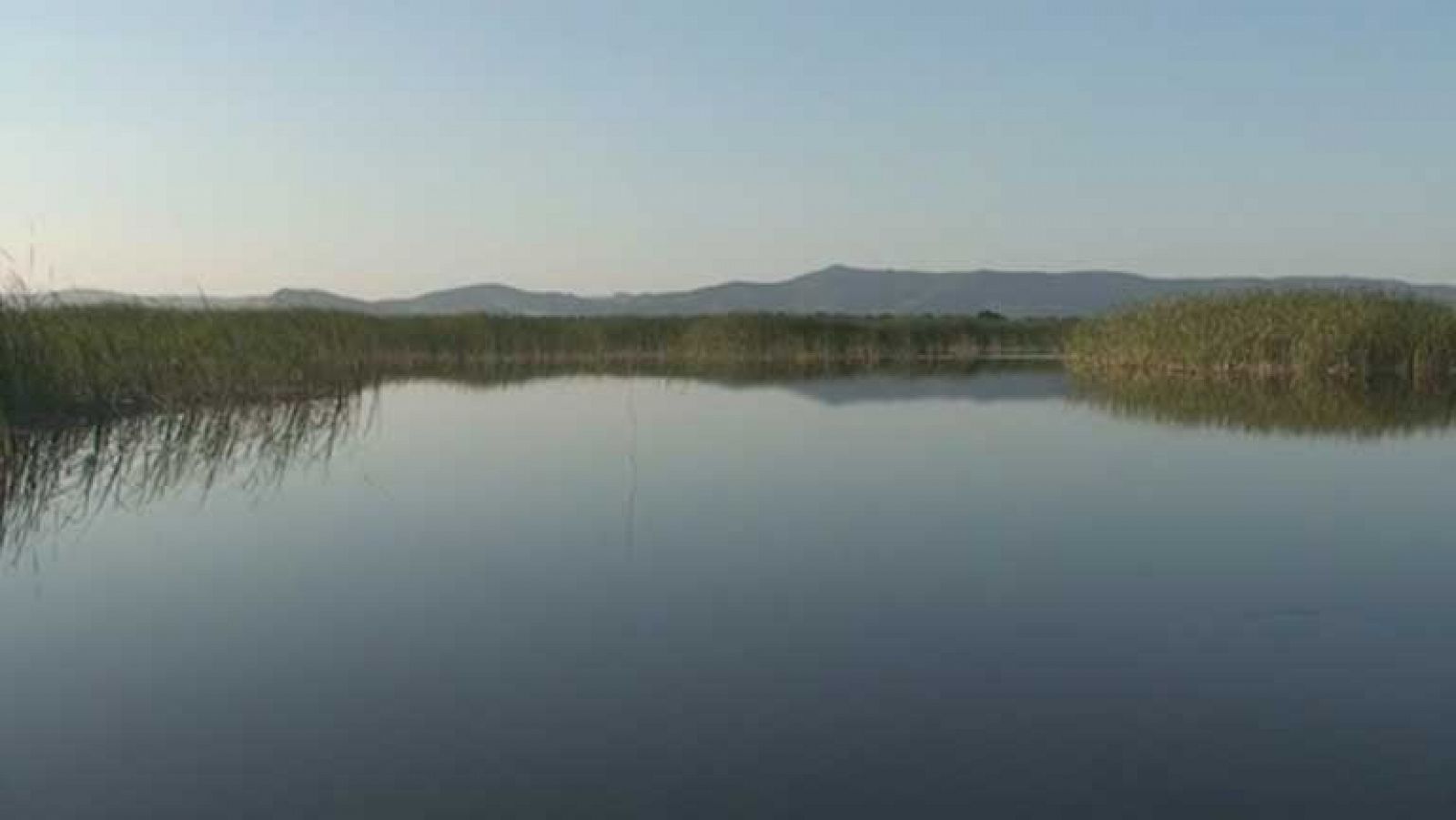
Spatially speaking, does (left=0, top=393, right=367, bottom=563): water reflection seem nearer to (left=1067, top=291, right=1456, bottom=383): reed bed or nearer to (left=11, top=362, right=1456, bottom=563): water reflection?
(left=11, top=362, right=1456, bottom=563): water reflection

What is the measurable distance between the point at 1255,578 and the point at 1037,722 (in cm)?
245

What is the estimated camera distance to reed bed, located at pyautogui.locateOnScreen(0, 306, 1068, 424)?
35.7ft

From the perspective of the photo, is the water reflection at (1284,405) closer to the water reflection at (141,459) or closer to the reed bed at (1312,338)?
the reed bed at (1312,338)

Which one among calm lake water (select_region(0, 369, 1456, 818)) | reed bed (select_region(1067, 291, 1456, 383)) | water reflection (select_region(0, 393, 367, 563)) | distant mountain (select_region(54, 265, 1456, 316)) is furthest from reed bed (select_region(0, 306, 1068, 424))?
distant mountain (select_region(54, 265, 1456, 316))

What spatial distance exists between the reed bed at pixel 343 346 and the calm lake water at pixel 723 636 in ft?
4.17

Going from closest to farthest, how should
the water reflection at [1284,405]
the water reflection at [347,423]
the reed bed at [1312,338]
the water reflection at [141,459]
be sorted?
the water reflection at [141,459] < the water reflection at [347,423] < the water reflection at [1284,405] < the reed bed at [1312,338]

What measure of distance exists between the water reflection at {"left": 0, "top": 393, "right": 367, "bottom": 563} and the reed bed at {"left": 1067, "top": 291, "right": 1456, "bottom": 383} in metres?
15.0

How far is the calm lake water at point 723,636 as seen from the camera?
11.2 ft

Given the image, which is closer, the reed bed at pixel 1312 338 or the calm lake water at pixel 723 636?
the calm lake water at pixel 723 636

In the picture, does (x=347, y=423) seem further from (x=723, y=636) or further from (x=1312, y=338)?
(x=1312, y=338)

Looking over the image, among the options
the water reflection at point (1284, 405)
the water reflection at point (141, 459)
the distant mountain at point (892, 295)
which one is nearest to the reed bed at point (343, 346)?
the water reflection at point (141, 459)

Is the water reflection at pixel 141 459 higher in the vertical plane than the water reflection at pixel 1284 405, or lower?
higher

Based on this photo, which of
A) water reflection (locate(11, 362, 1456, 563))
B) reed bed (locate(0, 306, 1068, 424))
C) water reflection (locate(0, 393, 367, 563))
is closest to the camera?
water reflection (locate(0, 393, 367, 563))

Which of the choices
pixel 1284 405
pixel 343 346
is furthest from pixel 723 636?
pixel 343 346
